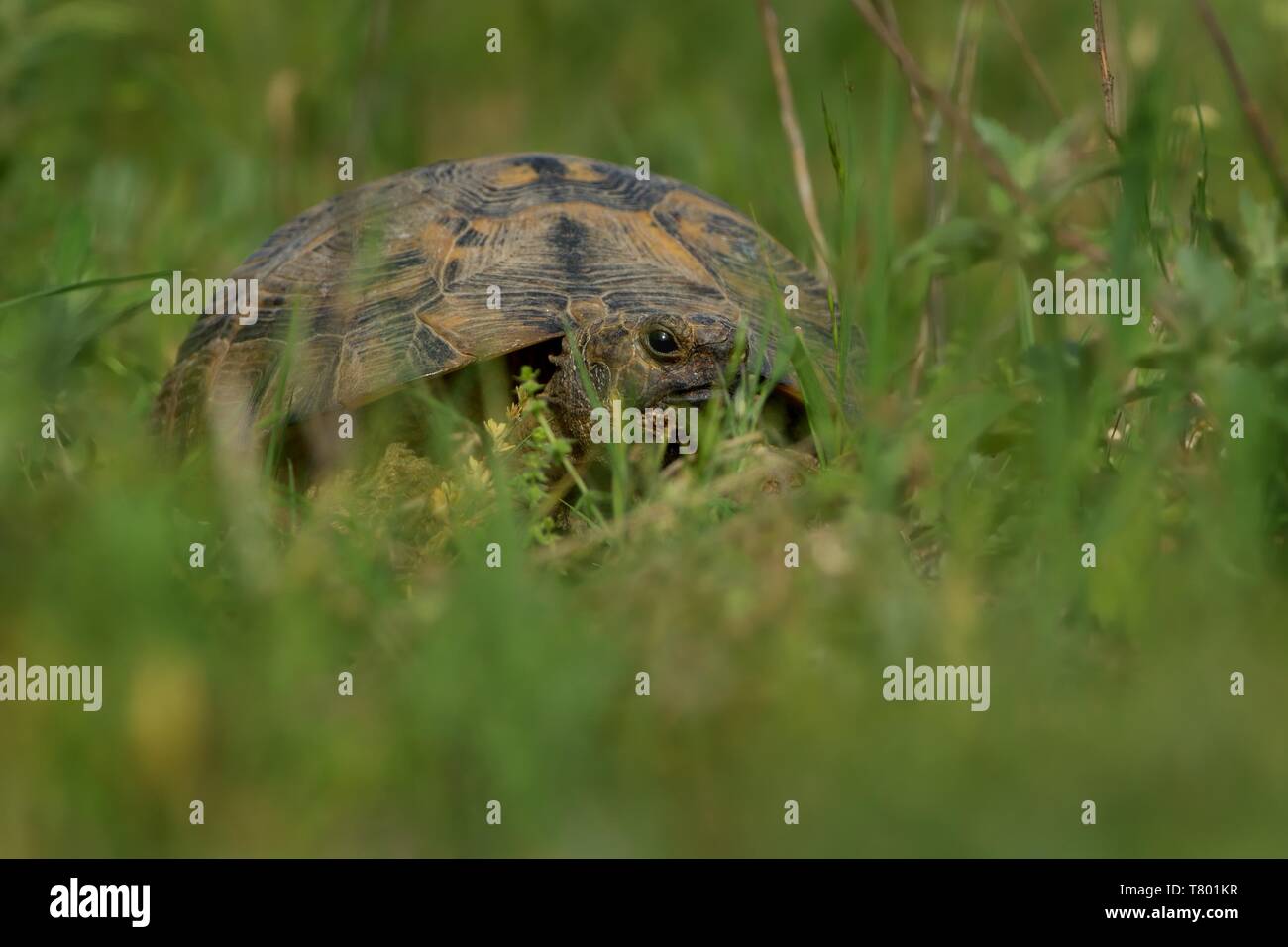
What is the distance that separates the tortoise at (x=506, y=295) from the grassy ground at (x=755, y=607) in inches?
9.6

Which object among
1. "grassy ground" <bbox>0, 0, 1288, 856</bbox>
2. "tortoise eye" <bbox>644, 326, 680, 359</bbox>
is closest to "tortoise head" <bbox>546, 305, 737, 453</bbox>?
"tortoise eye" <bbox>644, 326, 680, 359</bbox>

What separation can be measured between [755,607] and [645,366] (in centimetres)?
151

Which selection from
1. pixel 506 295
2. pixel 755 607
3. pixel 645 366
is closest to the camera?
pixel 755 607

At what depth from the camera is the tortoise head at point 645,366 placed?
3834mm

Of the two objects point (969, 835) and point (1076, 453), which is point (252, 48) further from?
point (969, 835)

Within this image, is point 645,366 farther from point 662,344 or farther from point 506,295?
point 506,295

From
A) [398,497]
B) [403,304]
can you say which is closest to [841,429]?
[398,497]

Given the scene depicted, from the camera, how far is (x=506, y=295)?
4.10 m

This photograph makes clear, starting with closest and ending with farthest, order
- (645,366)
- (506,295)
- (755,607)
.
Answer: (755,607) → (645,366) → (506,295)

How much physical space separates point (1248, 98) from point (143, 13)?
6.67 m

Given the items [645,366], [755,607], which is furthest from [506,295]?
[755,607]

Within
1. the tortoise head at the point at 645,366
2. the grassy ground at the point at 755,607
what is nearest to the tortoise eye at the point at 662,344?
the tortoise head at the point at 645,366

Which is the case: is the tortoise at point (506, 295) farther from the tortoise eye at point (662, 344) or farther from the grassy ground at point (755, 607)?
the grassy ground at point (755, 607)

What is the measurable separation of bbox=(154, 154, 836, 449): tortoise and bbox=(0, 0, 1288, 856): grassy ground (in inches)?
9.6
